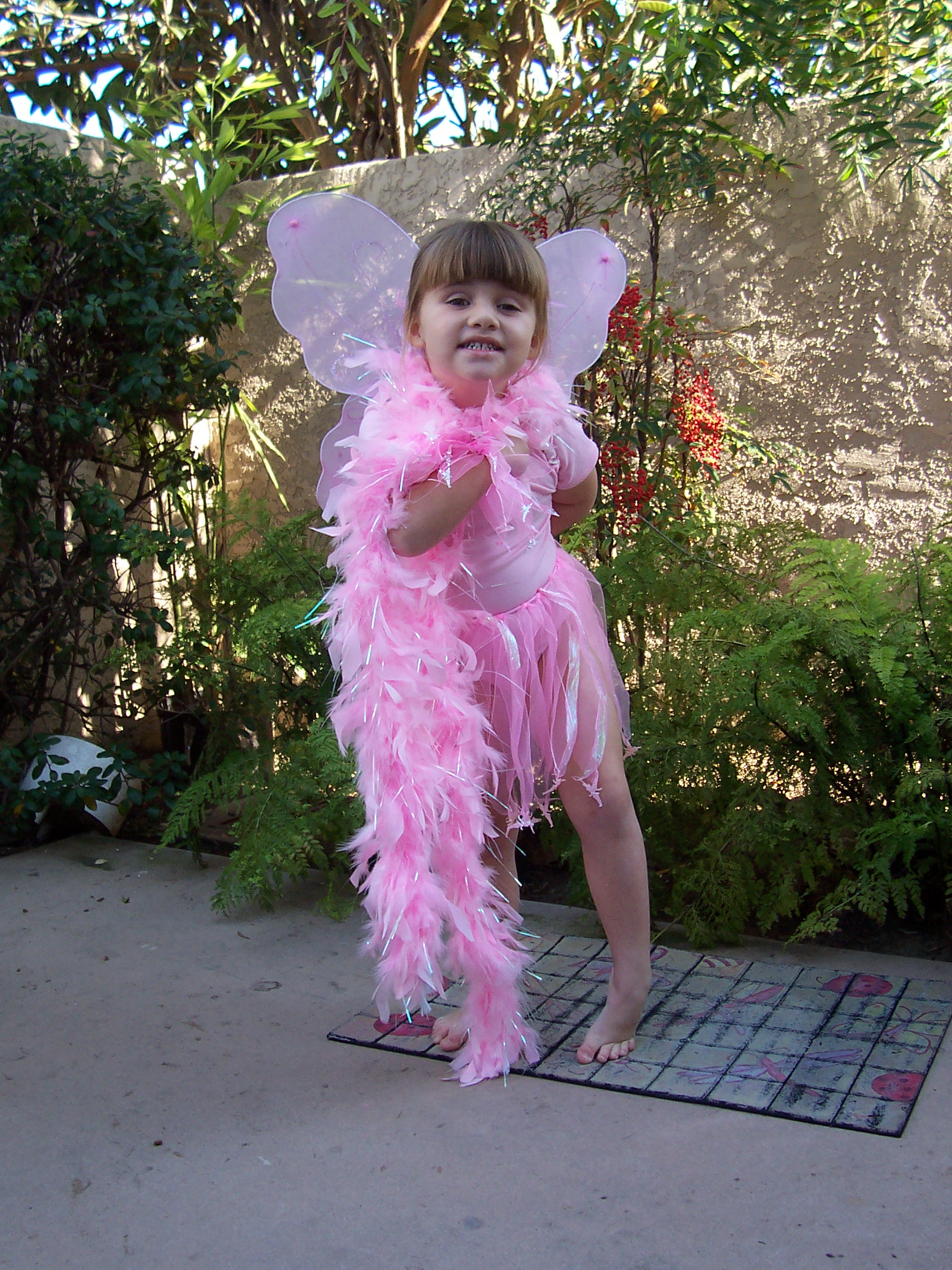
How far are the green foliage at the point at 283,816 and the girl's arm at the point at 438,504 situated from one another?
3.04ft

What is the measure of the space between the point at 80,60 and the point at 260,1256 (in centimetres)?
582

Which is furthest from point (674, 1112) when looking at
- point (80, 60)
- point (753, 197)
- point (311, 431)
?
point (80, 60)

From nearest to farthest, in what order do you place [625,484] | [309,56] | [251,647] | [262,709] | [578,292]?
[578,292]
[251,647]
[625,484]
[262,709]
[309,56]

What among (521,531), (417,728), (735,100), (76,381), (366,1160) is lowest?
(366,1160)

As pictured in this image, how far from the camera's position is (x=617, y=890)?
1999mm

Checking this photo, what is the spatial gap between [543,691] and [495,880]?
1.38ft

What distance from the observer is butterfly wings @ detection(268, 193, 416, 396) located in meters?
2.03

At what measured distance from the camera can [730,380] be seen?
3469 mm

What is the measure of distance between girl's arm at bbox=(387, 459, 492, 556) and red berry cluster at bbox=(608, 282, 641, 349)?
143 centimetres

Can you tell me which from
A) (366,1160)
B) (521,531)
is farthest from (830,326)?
(366,1160)

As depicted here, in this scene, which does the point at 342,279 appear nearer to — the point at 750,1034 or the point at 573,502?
the point at 573,502

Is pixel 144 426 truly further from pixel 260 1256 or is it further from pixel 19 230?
pixel 260 1256

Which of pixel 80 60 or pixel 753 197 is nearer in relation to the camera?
pixel 753 197

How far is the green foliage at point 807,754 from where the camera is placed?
232cm
